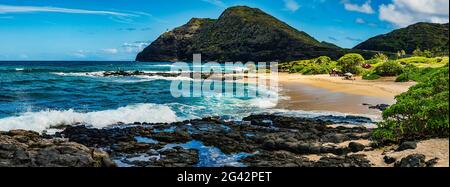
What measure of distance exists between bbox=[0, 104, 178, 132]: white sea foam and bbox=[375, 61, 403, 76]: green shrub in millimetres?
33964

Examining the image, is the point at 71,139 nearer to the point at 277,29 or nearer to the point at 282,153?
the point at 282,153

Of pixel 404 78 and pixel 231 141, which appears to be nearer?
pixel 231 141

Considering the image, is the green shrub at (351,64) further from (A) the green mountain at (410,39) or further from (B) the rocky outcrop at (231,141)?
(A) the green mountain at (410,39)

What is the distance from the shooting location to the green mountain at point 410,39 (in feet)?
485

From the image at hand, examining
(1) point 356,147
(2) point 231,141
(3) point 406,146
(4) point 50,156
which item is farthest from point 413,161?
(4) point 50,156

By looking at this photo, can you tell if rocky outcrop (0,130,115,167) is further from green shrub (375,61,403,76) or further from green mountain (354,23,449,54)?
green mountain (354,23,449,54)

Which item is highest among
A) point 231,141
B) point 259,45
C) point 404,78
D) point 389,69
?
point 259,45

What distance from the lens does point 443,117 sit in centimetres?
1341

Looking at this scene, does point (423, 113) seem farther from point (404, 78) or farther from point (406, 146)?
point (404, 78)

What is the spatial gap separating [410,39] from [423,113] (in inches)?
6024

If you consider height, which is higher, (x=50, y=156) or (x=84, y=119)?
(x=50, y=156)

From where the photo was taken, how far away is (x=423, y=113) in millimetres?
13812

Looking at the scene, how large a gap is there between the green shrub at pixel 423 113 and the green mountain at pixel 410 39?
137006mm

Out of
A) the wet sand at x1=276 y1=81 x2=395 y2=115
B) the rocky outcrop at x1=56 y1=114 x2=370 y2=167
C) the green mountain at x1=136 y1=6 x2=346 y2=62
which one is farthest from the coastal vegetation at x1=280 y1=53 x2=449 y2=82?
the green mountain at x1=136 y1=6 x2=346 y2=62
